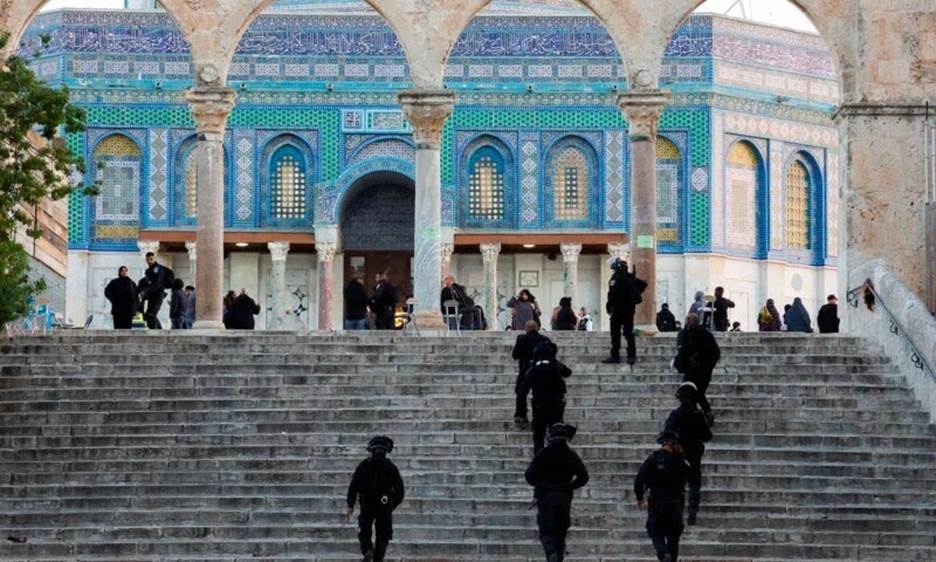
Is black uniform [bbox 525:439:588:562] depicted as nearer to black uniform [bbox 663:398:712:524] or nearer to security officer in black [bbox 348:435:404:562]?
security officer in black [bbox 348:435:404:562]

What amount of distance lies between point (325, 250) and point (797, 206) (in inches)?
389

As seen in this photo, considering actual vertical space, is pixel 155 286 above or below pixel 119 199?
below

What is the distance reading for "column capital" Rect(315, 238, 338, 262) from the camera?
44.2 m

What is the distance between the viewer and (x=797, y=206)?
154 feet

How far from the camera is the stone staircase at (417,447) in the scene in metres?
21.5

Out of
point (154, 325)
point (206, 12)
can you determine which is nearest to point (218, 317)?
point (154, 325)

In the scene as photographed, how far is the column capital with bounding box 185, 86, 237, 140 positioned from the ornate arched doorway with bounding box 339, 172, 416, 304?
14.6 m

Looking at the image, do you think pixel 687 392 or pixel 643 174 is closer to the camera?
pixel 687 392

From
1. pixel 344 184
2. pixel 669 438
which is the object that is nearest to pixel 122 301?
pixel 669 438

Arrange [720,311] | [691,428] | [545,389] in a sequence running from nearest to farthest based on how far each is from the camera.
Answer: [691,428] < [545,389] < [720,311]

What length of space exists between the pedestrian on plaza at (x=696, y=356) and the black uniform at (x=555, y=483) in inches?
149

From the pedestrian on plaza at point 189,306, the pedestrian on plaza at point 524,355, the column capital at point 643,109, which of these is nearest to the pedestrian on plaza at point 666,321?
the column capital at point 643,109

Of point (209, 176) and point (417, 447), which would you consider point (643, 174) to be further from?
point (417, 447)

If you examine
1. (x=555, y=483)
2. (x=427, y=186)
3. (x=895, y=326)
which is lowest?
(x=555, y=483)
